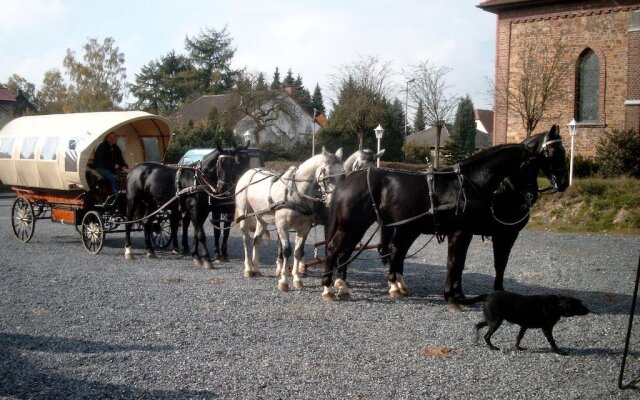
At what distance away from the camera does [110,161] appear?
44.7 ft

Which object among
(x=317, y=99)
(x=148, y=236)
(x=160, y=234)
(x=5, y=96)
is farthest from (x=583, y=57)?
(x=317, y=99)

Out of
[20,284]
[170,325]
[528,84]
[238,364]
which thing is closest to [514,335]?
[238,364]

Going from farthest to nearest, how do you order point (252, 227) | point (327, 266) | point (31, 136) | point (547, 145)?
point (31, 136), point (252, 227), point (327, 266), point (547, 145)

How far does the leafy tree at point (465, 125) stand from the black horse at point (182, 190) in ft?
185

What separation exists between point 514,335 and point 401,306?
6.00 feet

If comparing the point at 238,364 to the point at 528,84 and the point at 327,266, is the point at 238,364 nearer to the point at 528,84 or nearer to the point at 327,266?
the point at 327,266

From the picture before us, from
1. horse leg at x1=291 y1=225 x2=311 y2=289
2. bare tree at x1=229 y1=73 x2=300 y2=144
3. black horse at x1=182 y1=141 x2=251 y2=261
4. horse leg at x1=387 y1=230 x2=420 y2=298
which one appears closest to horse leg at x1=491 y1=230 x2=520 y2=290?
horse leg at x1=387 y1=230 x2=420 y2=298

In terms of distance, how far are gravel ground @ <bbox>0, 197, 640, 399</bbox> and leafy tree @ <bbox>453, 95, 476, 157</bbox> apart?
191ft

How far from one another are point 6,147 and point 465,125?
60059 millimetres

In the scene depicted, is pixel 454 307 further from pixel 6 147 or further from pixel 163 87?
pixel 163 87

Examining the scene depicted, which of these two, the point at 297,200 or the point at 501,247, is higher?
the point at 297,200

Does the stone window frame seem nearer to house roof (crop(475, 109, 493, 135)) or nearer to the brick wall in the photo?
the brick wall

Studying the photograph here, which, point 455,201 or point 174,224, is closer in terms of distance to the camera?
point 455,201

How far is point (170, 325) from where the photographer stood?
7.35 meters
